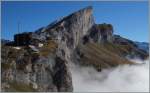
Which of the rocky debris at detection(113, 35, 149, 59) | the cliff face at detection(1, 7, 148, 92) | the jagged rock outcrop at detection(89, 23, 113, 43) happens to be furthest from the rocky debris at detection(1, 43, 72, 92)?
the jagged rock outcrop at detection(89, 23, 113, 43)

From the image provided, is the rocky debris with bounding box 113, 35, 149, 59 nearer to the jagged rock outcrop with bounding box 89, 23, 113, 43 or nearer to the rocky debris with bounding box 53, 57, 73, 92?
the rocky debris with bounding box 53, 57, 73, 92

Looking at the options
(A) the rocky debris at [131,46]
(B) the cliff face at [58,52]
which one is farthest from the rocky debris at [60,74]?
(A) the rocky debris at [131,46]

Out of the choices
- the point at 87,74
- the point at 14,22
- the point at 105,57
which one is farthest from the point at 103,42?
the point at 14,22

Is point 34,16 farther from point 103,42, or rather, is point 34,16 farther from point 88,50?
point 103,42

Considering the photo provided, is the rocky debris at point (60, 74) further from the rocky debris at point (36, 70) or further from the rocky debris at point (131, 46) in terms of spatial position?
the rocky debris at point (131, 46)

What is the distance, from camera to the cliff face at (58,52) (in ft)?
78.9

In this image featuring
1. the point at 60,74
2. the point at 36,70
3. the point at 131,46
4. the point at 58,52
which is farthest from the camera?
the point at 131,46

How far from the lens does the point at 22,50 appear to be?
27.1m

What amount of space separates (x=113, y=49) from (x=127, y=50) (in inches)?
416

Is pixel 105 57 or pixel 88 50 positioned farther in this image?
pixel 88 50

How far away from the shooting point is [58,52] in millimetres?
36406

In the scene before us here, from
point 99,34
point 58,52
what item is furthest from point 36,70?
point 99,34

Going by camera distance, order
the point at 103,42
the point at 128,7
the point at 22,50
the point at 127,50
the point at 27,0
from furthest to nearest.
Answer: the point at 103,42 < the point at 127,50 < the point at 22,50 < the point at 128,7 < the point at 27,0

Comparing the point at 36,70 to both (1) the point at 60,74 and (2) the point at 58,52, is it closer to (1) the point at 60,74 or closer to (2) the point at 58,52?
(1) the point at 60,74
